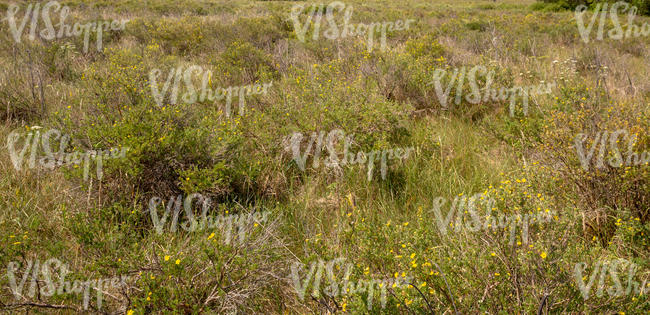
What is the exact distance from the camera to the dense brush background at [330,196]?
6.31 ft

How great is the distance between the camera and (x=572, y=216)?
2006 millimetres

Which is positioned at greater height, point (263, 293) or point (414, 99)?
point (414, 99)

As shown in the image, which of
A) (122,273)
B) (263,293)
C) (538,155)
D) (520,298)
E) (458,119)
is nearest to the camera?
(520,298)

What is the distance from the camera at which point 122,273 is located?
2.09 m

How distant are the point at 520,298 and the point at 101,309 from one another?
7.06 feet

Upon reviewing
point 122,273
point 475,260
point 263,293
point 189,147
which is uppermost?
point 189,147

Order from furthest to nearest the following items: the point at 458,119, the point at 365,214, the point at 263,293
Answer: the point at 458,119 < the point at 365,214 < the point at 263,293

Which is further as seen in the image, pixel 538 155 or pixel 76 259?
pixel 538 155

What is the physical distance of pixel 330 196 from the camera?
307 centimetres

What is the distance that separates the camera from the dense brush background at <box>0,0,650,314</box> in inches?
75.7

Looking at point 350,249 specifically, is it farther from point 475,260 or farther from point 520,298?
point 520,298

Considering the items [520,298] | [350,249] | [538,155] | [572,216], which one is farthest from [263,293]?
[538,155]

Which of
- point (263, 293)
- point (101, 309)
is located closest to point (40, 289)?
point (101, 309)

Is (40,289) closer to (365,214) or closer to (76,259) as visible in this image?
(76,259)
